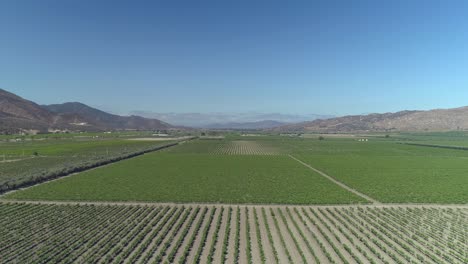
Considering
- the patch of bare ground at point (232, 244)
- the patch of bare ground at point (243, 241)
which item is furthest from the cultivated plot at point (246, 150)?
the patch of bare ground at point (232, 244)

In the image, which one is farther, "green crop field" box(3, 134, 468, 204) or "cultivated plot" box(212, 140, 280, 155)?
"cultivated plot" box(212, 140, 280, 155)

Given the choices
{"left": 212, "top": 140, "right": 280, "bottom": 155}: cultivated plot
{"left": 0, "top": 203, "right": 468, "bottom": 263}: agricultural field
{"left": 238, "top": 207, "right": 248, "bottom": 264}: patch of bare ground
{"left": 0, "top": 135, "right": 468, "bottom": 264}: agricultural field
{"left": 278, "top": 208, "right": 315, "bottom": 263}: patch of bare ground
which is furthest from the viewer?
{"left": 212, "top": 140, "right": 280, "bottom": 155}: cultivated plot

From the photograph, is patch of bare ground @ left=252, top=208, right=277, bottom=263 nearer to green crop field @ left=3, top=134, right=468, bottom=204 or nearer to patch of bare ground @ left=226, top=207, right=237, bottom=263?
patch of bare ground @ left=226, top=207, right=237, bottom=263

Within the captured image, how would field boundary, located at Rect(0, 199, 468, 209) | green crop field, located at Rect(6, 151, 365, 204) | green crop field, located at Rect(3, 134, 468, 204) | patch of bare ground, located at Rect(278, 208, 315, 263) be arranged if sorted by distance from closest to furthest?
patch of bare ground, located at Rect(278, 208, 315, 263)
field boundary, located at Rect(0, 199, 468, 209)
green crop field, located at Rect(6, 151, 365, 204)
green crop field, located at Rect(3, 134, 468, 204)

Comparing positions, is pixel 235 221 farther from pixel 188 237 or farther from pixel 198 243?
pixel 198 243

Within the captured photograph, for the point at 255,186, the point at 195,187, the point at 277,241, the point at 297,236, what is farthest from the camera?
the point at 255,186

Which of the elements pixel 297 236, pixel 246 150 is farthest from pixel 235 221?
pixel 246 150

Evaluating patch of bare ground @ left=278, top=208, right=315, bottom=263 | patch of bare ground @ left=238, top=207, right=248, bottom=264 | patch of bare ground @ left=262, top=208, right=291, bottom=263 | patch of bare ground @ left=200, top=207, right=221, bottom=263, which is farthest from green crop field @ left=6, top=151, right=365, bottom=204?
patch of bare ground @ left=200, top=207, right=221, bottom=263
